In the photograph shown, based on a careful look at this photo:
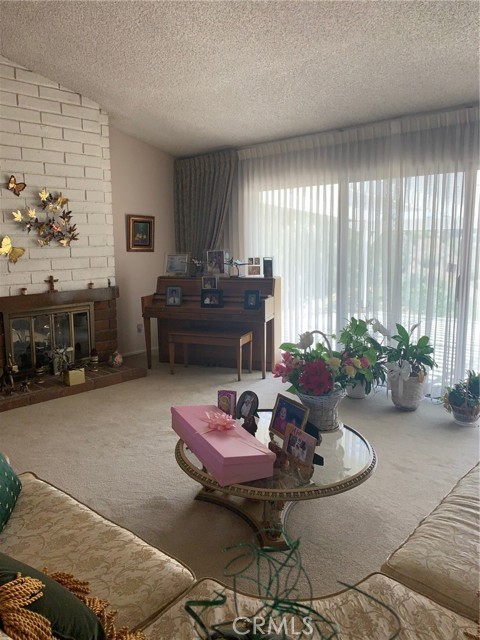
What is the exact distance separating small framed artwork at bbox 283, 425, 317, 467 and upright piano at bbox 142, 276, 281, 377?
2569 mm

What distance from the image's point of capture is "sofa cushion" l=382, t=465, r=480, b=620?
125cm

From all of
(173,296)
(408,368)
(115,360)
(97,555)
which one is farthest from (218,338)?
(97,555)

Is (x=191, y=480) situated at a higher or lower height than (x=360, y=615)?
lower

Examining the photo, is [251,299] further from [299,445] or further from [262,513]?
[299,445]

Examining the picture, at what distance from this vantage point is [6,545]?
1442 mm

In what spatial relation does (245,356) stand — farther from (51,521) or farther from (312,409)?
(51,521)

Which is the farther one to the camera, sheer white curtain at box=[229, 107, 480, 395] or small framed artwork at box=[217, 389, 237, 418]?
sheer white curtain at box=[229, 107, 480, 395]

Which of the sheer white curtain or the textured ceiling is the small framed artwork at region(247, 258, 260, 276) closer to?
the sheer white curtain

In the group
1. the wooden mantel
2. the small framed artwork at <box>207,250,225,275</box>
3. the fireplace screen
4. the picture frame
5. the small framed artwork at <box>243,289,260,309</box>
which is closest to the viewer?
the picture frame

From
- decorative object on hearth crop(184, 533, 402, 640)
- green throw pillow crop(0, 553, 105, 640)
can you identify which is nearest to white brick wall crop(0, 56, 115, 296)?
green throw pillow crop(0, 553, 105, 640)

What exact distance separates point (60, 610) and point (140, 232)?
4.96 m

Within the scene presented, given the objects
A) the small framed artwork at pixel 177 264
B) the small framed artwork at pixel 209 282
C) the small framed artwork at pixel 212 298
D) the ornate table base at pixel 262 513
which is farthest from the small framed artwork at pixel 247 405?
the small framed artwork at pixel 177 264

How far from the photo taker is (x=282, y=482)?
1.87 meters

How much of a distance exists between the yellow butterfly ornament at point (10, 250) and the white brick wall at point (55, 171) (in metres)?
0.05
